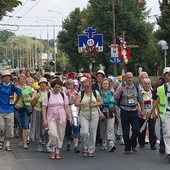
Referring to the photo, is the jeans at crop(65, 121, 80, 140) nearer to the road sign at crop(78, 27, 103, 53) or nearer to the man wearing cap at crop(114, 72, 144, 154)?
the man wearing cap at crop(114, 72, 144, 154)

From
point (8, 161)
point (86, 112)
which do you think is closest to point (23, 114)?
point (86, 112)

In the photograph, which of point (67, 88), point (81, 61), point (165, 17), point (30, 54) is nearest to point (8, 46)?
point (30, 54)

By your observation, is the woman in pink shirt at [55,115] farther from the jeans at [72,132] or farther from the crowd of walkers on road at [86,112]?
the jeans at [72,132]

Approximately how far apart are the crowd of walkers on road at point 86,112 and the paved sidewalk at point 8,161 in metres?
0.57

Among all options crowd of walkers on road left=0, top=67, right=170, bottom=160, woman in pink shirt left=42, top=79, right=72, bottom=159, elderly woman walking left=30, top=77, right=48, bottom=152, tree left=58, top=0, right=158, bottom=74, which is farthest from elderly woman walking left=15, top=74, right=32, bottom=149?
tree left=58, top=0, right=158, bottom=74

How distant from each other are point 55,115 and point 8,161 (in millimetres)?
1312

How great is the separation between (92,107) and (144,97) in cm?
184

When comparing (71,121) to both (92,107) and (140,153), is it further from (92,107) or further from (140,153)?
(140,153)

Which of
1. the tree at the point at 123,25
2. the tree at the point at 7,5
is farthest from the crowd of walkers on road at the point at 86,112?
the tree at the point at 123,25

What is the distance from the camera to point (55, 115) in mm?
11367

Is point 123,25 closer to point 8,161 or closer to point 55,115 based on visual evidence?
point 55,115

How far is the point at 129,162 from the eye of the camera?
10.8m

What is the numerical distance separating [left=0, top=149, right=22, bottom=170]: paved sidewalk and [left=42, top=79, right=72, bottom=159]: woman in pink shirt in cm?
83

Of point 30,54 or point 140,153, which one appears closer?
point 140,153
